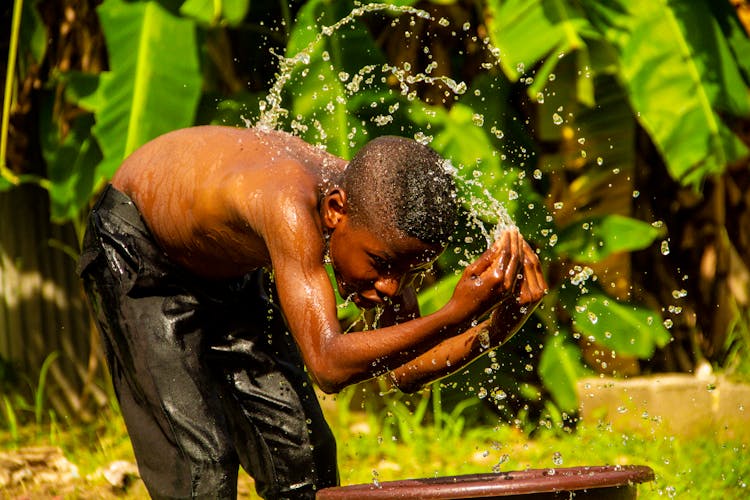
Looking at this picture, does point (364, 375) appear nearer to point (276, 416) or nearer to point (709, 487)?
point (276, 416)

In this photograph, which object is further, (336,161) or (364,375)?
(336,161)

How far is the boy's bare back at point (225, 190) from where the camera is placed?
315cm

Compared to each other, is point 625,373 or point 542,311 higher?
point 542,311

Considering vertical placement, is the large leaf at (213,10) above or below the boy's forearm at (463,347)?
above

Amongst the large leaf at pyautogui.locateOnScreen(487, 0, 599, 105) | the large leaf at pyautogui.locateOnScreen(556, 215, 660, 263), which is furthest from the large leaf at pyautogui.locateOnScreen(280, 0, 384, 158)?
the large leaf at pyautogui.locateOnScreen(556, 215, 660, 263)

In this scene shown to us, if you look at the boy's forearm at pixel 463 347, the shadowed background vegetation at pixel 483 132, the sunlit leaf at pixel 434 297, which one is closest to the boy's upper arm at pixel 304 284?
the boy's forearm at pixel 463 347

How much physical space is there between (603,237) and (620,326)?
1.43ft

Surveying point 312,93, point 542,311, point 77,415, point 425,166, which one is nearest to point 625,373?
point 542,311

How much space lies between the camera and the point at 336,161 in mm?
3529

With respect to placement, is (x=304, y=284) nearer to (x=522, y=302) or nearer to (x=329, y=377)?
(x=329, y=377)

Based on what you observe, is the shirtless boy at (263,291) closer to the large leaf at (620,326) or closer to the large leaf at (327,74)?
the large leaf at (327,74)

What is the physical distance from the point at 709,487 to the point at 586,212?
2.02 metres

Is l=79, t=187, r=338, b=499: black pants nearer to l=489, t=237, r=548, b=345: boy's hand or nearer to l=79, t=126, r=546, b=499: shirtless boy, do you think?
l=79, t=126, r=546, b=499: shirtless boy

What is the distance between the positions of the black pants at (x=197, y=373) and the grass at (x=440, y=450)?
1518 millimetres
